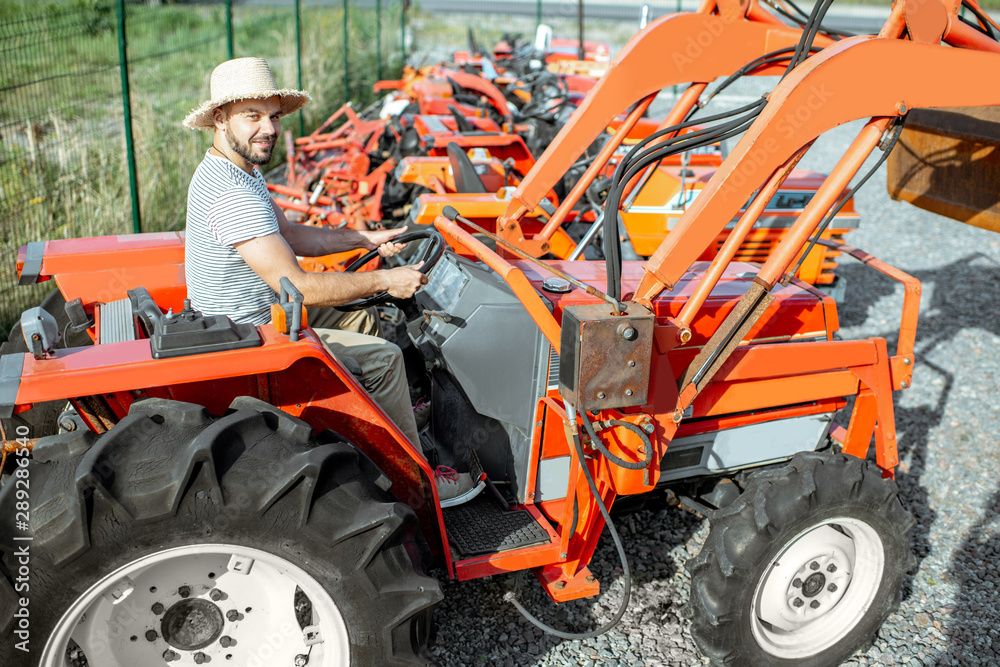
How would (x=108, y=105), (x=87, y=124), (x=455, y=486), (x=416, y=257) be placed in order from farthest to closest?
(x=108, y=105) → (x=87, y=124) → (x=416, y=257) → (x=455, y=486)

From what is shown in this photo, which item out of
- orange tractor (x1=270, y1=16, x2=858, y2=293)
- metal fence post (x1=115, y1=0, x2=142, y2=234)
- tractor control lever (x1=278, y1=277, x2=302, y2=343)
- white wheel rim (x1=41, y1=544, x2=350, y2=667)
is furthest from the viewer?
metal fence post (x1=115, y1=0, x2=142, y2=234)

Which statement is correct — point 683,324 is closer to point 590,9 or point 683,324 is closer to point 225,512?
point 225,512

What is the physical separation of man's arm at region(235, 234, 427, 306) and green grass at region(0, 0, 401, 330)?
3.14 metres

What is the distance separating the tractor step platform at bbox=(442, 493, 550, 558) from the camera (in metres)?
2.55

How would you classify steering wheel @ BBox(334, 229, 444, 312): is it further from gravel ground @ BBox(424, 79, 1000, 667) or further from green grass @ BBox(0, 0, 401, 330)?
green grass @ BBox(0, 0, 401, 330)

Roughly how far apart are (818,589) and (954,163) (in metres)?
1.95

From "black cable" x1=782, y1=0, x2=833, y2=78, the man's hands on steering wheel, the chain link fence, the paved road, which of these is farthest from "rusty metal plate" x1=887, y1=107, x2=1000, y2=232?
the paved road

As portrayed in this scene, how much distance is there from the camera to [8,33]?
204 inches

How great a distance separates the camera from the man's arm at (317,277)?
243cm

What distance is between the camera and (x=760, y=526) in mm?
2408

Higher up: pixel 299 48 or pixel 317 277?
pixel 299 48

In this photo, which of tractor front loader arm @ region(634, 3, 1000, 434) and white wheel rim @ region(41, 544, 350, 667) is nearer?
white wheel rim @ region(41, 544, 350, 667)

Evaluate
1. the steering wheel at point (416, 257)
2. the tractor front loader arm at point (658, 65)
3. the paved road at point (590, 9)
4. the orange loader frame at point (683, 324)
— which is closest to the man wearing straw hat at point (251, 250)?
the steering wheel at point (416, 257)

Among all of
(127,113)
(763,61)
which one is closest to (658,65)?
(763,61)
